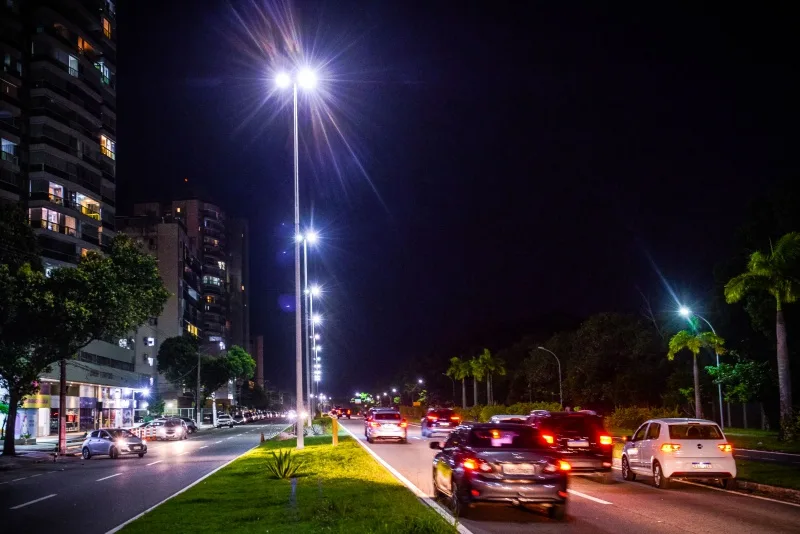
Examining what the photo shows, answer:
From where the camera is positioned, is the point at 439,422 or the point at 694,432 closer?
the point at 694,432

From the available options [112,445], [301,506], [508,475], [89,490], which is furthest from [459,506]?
[112,445]

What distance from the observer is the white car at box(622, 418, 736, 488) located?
60.2 feet

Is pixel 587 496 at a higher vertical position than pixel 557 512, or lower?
lower

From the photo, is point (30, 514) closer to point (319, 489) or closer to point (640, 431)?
point (319, 489)

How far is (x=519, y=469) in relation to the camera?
13.8m

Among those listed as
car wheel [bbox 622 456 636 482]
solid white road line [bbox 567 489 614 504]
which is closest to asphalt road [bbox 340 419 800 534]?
solid white road line [bbox 567 489 614 504]

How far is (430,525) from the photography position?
10164 mm

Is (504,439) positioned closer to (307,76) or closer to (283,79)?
(307,76)

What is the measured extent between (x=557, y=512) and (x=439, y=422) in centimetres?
3214

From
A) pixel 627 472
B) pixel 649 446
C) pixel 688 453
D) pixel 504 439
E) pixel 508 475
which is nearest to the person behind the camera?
pixel 508 475

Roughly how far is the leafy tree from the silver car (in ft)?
10.6

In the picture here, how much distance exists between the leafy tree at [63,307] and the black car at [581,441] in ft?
78.8

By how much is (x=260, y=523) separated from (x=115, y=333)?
2918 centimetres

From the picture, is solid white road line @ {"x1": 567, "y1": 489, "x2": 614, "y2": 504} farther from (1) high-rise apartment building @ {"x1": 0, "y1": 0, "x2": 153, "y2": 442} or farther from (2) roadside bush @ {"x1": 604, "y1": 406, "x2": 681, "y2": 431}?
(1) high-rise apartment building @ {"x1": 0, "y1": 0, "x2": 153, "y2": 442}
